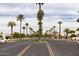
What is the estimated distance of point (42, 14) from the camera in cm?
10750

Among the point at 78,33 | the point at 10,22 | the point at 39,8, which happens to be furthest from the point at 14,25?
the point at 39,8

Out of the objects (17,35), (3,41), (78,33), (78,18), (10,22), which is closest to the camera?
(3,41)

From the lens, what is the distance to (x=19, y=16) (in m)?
180

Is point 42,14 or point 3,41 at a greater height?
point 42,14

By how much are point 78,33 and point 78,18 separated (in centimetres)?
2587

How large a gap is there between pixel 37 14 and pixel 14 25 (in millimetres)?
70956

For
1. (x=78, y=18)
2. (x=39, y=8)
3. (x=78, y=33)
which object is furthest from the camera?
(x=78, y=33)

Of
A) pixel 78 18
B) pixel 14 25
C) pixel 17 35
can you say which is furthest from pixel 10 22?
pixel 78 18

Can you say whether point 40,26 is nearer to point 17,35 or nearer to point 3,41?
point 3,41

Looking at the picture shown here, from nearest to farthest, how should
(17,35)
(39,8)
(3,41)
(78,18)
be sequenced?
1. (3,41)
2. (39,8)
3. (78,18)
4. (17,35)

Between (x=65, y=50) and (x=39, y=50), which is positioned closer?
(x=39, y=50)

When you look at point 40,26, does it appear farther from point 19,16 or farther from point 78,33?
point 19,16

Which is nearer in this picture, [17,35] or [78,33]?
[78,33]

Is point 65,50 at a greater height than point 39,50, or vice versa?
point 39,50
